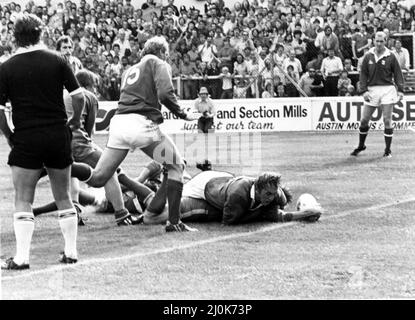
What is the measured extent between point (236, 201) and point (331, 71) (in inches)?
636

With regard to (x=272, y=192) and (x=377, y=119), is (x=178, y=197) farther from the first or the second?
(x=377, y=119)

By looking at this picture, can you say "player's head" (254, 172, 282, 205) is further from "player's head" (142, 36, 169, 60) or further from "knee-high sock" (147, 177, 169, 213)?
"player's head" (142, 36, 169, 60)

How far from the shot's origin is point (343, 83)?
25.1 m

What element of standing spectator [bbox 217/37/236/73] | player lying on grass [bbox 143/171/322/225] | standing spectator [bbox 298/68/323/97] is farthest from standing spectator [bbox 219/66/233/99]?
player lying on grass [bbox 143/171/322/225]

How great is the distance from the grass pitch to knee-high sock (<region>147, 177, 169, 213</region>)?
238mm

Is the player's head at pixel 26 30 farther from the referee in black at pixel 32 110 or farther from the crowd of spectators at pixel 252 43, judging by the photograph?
the crowd of spectators at pixel 252 43

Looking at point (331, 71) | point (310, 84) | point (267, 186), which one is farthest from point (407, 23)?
point (267, 186)

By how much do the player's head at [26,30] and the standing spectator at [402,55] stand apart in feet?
60.1

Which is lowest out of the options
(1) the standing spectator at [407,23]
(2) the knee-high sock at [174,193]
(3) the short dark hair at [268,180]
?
(2) the knee-high sock at [174,193]

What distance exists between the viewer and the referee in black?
7910 millimetres

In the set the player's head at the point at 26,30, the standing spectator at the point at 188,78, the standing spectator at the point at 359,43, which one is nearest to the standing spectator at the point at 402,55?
the standing spectator at the point at 359,43

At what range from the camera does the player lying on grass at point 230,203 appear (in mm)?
9930

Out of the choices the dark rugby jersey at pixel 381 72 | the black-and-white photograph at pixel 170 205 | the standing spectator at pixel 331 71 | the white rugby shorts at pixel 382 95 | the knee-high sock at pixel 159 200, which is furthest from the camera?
the standing spectator at pixel 331 71
